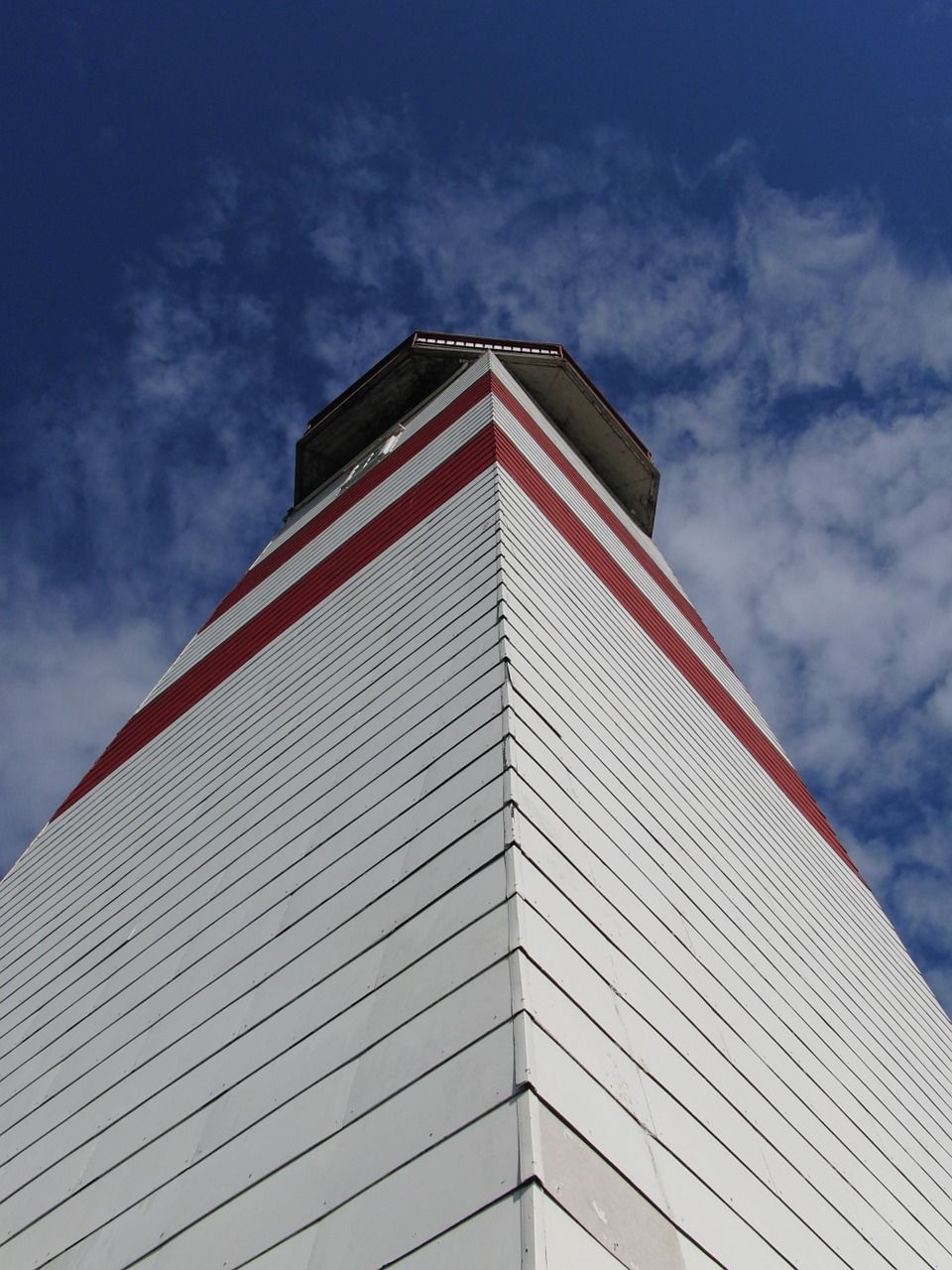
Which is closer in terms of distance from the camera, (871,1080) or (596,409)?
(871,1080)

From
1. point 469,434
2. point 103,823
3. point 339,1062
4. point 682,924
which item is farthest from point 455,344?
point 339,1062

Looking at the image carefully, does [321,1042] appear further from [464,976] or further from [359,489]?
[359,489]

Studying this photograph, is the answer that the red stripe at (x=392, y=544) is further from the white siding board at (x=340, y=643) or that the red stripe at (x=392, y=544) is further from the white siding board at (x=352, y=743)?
the white siding board at (x=352, y=743)

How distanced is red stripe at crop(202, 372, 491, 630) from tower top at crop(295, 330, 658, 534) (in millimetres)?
2371

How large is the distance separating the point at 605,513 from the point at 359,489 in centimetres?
251

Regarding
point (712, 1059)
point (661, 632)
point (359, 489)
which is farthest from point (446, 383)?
point (712, 1059)

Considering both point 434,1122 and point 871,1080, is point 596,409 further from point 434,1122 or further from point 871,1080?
point 434,1122

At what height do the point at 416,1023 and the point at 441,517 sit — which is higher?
the point at 441,517

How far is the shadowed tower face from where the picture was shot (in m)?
2.20

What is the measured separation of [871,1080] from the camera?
4.31 metres

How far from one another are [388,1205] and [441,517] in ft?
15.5

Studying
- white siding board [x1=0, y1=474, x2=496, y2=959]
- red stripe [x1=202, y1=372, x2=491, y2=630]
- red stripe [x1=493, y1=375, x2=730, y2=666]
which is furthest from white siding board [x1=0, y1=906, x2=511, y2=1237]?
red stripe [x1=493, y1=375, x2=730, y2=666]

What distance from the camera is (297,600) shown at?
25.3 ft

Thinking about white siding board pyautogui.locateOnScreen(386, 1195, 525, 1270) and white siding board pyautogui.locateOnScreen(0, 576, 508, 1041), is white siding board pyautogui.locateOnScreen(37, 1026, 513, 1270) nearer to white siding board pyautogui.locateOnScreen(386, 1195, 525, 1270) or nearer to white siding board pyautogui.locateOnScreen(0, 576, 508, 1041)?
white siding board pyautogui.locateOnScreen(386, 1195, 525, 1270)
